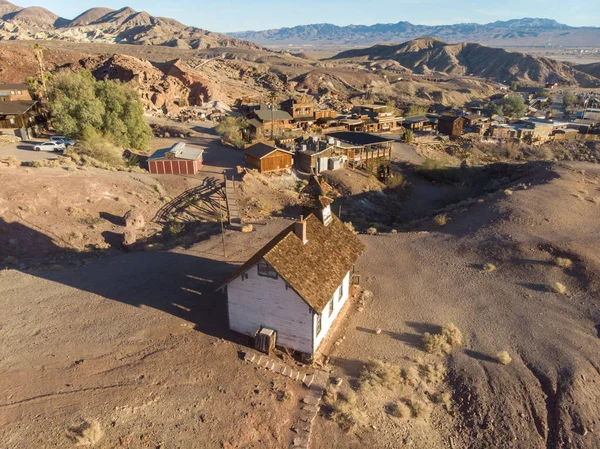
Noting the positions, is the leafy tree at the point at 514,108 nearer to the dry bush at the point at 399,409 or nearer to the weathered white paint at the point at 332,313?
the weathered white paint at the point at 332,313

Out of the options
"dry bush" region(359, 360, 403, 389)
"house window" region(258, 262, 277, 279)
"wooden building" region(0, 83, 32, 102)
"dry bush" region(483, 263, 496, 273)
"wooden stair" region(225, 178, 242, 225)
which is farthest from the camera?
"wooden building" region(0, 83, 32, 102)

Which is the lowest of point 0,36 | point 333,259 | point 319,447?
point 319,447

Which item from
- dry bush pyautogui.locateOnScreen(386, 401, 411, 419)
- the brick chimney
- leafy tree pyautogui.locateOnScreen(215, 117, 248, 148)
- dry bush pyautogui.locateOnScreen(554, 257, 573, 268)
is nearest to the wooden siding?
the brick chimney

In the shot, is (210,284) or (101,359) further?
(210,284)

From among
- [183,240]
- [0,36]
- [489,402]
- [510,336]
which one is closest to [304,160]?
[183,240]

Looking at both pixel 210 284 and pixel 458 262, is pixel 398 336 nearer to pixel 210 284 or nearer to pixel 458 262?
pixel 458 262

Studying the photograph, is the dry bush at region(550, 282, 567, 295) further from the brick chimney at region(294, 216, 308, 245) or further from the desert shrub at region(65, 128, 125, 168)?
the desert shrub at region(65, 128, 125, 168)

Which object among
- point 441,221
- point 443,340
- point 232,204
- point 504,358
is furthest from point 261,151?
point 504,358

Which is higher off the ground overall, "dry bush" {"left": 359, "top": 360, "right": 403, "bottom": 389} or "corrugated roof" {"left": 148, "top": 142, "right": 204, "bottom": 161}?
"corrugated roof" {"left": 148, "top": 142, "right": 204, "bottom": 161}
